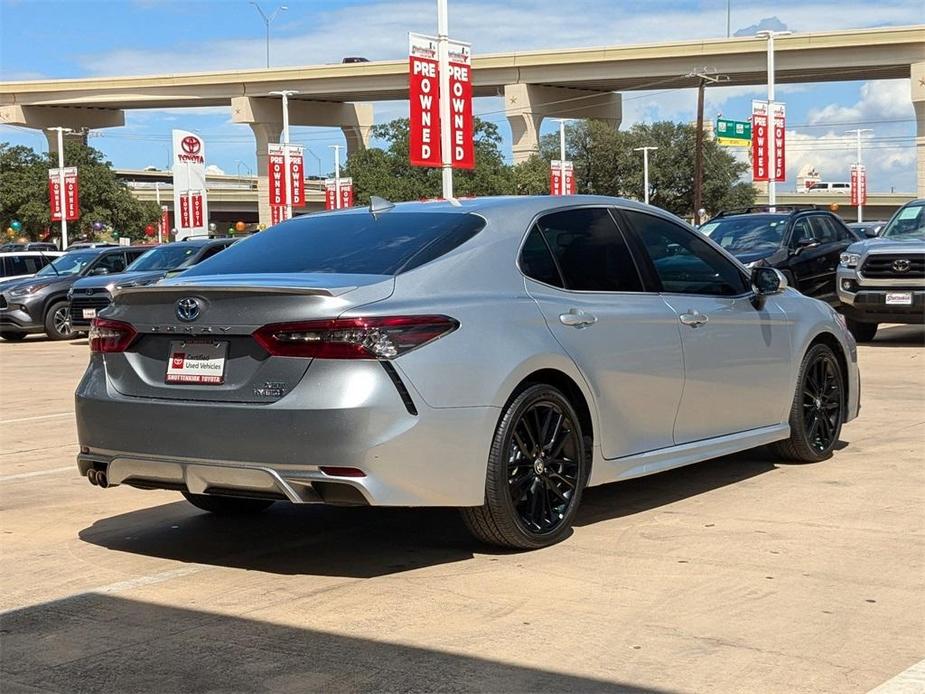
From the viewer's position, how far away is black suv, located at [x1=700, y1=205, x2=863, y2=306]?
1888 centimetres

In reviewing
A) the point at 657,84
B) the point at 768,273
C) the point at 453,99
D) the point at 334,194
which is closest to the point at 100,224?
the point at 334,194

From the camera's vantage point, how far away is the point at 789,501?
7.12m

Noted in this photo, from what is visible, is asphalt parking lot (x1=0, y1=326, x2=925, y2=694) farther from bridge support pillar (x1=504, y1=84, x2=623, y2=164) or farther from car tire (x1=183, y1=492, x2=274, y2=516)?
bridge support pillar (x1=504, y1=84, x2=623, y2=164)

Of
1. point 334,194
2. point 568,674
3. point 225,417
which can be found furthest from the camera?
point 334,194

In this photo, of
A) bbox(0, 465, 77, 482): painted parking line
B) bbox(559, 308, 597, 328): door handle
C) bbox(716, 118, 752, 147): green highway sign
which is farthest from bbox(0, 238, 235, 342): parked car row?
bbox(716, 118, 752, 147): green highway sign

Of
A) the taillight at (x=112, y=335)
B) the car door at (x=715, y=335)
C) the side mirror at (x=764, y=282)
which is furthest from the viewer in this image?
the side mirror at (x=764, y=282)

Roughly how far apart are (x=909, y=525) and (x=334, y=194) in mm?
63248

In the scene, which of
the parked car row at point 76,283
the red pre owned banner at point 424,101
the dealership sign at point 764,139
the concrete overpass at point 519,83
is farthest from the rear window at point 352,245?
the concrete overpass at point 519,83

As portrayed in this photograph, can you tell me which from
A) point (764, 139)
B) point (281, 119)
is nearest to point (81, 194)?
point (281, 119)

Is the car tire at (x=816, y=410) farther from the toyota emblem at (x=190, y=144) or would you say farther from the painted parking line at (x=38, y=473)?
the toyota emblem at (x=190, y=144)

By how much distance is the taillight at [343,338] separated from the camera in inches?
209

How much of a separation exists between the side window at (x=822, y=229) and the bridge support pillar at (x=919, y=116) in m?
51.1

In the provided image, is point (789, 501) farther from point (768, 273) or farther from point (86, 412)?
point (86, 412)

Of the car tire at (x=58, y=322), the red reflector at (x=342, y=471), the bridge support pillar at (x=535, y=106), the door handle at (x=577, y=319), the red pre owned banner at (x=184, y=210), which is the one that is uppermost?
the bridge support pillar at (x=535, y=106)
